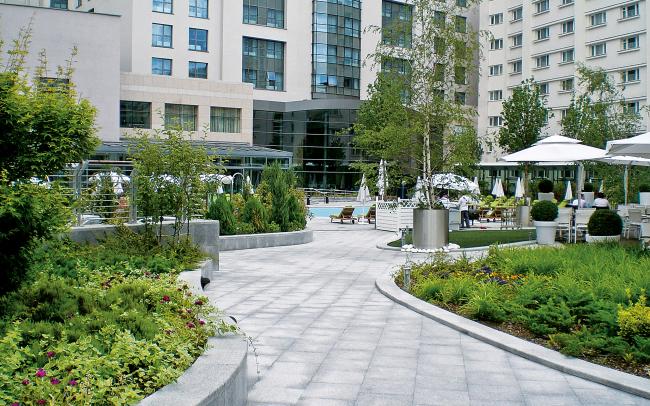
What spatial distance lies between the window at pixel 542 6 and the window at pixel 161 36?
35.6 m

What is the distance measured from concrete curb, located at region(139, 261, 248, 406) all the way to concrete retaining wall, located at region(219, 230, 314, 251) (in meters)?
12.9

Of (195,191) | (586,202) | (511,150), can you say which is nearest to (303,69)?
(511,150)

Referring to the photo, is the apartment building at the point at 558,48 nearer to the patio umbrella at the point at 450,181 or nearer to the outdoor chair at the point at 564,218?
the outdoor chair at the point at 564,218

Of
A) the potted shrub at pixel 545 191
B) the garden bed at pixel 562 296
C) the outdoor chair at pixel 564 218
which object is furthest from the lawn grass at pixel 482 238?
the garden bed at pixel 562 296

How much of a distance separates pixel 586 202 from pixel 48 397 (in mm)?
28820

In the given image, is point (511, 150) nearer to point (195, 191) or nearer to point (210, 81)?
point (210, 81)

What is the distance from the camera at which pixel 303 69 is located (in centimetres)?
6838

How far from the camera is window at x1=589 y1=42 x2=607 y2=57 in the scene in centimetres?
6019

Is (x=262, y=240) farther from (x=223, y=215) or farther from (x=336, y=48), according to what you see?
(x=336, y=48)

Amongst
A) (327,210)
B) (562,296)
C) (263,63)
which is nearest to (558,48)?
(263,63)

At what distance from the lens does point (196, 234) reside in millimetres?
14297

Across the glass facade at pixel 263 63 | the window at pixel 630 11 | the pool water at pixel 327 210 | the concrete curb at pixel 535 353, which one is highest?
the window at pixel 630 11

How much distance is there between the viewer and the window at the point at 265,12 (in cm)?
6494

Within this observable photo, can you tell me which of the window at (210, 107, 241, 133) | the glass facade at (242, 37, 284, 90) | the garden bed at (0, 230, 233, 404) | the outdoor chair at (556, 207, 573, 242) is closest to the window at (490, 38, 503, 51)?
the glass facade at (242, 37, 284, 90)
